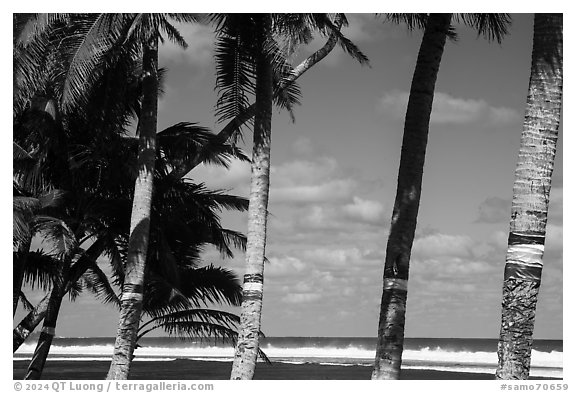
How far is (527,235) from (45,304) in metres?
15.3

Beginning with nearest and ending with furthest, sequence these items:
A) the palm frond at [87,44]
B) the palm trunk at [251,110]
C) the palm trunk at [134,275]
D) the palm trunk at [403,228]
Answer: the palm trunk at [403,228]
the palm frond at [87,44]
the palm trunk at [134,275]
the palm trunk at [251,110]

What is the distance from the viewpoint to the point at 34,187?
1978 centimetres

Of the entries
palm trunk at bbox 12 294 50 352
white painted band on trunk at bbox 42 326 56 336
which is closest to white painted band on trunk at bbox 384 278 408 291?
white painted band on trunk at bbox 42 326 56 336

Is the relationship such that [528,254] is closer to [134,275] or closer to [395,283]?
[395,283]

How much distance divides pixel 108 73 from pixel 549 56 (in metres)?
10.5

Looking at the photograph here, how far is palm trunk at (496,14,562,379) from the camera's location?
363 inches

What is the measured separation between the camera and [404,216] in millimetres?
11383

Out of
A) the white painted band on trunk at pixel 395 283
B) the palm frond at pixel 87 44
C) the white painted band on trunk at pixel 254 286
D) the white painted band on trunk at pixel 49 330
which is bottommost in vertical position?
the white painted band on trunk at pixel 395 283

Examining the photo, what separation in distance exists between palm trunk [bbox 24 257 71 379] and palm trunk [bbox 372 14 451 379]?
10.6 metres

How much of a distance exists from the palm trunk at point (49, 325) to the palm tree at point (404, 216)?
1059 centimetres

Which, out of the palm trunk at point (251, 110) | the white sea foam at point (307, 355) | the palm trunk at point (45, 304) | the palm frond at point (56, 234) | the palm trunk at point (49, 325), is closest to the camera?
the palm trunk at point (251, 110)

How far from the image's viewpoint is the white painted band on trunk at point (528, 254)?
9266 mm

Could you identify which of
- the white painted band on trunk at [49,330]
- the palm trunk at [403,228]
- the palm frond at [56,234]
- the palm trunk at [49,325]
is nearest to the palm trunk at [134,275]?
the palm frond at [56,234]

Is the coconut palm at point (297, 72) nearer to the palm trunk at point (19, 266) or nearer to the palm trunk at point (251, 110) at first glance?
the palm trunk at point (251, 110)
